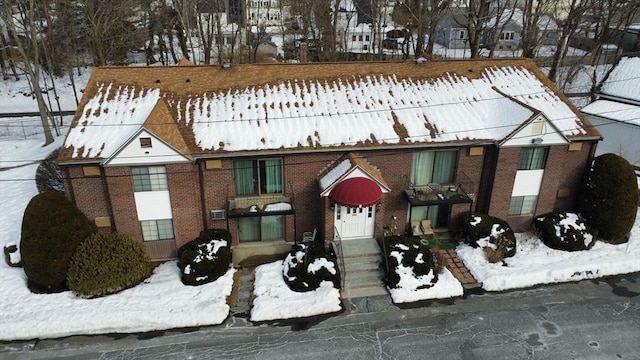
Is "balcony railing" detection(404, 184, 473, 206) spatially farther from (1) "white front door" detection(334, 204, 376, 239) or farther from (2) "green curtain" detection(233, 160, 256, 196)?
(2) "green curtain" detection(233, 160, 256, 196)

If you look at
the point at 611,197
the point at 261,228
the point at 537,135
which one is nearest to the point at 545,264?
the point at 611,197

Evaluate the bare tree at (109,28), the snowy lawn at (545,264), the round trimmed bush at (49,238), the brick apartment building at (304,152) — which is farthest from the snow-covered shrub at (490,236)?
the bare tree at (109,28)

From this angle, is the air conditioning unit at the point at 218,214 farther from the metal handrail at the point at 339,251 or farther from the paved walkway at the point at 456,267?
the paved walkway at the point at 456,267

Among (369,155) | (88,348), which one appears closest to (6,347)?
(88,348)

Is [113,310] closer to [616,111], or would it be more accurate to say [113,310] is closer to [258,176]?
[258,176]

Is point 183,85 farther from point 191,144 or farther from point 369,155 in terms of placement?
point 369,155
